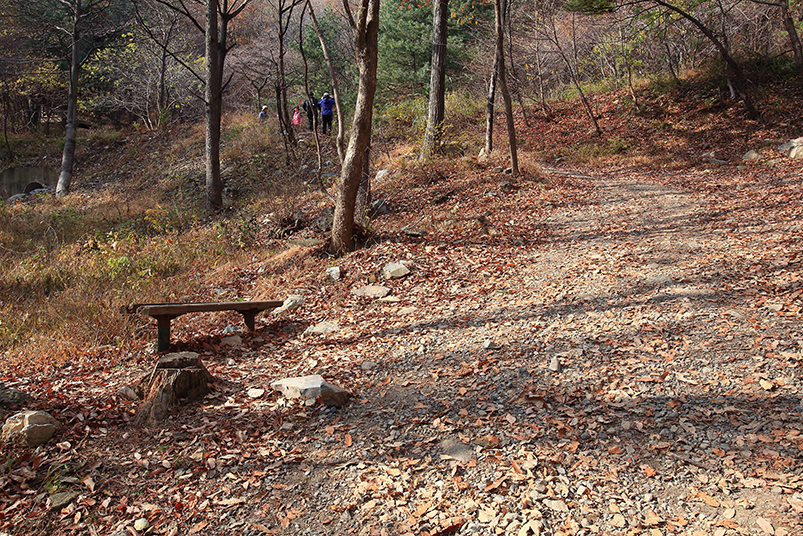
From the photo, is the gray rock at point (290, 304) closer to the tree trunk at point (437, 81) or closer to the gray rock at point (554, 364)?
the gray rock at point (554, 364)

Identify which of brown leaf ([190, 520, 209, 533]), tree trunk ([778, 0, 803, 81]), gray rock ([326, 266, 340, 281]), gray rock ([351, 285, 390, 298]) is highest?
tree trunk ([778, 0, 803, 81])

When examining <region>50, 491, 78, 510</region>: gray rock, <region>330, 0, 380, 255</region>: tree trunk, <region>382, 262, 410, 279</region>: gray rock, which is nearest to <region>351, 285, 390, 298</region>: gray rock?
<region>382, 262, 410, 279</region>: gray rock

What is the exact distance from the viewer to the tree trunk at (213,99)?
11.8 meters

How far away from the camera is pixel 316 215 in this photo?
9992mm

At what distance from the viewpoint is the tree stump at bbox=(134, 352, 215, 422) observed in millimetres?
3686

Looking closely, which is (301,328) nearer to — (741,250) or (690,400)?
(690,400)

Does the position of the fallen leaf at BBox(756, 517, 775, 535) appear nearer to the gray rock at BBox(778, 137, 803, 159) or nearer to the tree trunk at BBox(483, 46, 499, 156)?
the tree trunk at BBox(483, 46, 499, 156)

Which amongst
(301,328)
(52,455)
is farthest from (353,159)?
(52,455)

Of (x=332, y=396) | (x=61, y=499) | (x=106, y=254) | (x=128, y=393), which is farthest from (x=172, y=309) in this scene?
(x=106, y=254)

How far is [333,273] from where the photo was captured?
6.90 metres

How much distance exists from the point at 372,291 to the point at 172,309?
245 centimetres

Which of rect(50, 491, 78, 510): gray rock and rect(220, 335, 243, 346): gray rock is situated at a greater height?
rect(220, 335, 243, 346): gray rock

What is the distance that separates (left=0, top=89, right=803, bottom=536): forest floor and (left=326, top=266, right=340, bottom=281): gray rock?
0.11 m

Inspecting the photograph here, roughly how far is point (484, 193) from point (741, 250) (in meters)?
4.93
